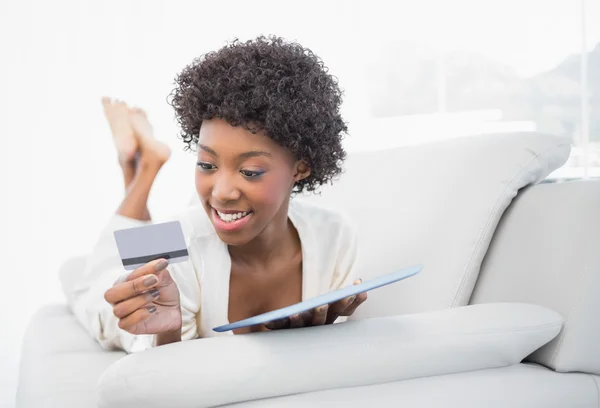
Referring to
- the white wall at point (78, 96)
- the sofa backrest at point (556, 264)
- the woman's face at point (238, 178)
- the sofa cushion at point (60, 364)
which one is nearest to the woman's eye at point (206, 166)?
the woman's face at point (238, 178)

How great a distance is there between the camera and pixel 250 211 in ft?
4.67

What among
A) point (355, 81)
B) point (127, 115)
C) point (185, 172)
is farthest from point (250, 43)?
A: point (355, 81)

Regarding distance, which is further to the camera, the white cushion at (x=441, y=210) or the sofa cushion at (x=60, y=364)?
the white cushion at (x=441, y=210)

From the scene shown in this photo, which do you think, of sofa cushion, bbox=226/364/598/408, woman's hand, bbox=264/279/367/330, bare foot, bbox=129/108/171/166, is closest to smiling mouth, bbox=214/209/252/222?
woman's hand, bbox=264/279/367/330

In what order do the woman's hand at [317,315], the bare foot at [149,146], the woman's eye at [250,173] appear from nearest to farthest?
1. the woman's hand at [317,315]
2. the woman's eye at [250,173]
3. the bare foot at [149,146]

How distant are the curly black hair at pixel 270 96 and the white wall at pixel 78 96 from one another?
10.4 ft

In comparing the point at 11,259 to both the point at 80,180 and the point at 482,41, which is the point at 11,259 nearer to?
the point at 80,180

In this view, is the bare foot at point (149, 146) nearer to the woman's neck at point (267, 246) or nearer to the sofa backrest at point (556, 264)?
the woman's neck at point (267, 246)

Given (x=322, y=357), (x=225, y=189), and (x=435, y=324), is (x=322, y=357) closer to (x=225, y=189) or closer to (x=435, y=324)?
(x=435, y=324)

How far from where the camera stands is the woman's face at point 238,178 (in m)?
1.38

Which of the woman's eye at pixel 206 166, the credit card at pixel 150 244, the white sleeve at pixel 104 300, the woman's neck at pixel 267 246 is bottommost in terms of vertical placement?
the white sleeve at pixel 104 300

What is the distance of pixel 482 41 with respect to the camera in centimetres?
503

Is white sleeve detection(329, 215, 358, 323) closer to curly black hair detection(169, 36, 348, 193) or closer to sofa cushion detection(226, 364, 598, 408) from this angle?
curly black hair detection(169, 36, 348, 193)

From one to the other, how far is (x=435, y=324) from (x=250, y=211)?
0.39 meters
